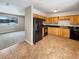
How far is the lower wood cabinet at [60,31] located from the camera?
6.12 metres

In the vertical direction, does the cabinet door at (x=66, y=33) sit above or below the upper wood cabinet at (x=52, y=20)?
below

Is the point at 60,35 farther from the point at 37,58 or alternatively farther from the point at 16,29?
the point at 16,29

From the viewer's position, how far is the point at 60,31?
21.7ft

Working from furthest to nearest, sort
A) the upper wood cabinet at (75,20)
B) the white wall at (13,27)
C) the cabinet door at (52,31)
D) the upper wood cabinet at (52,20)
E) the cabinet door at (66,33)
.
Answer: the upper wood cabinet at (52,20) < the white wall at (13,27) < the cabinet door at (52,31) < the cabinet door at (66,33) < the upper wood cabinet at (75,20)

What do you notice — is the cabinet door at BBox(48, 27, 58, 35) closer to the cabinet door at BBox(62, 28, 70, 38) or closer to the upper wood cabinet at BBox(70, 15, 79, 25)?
the cabinet door at BBox(62, 28, 70, 38)

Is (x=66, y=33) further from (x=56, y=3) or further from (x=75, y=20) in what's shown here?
(x=56, y=3)

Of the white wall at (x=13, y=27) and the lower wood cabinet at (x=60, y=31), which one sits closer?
the lower wood cabinet at (x=60, y=31)

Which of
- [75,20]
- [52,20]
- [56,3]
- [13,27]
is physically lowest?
[13,27]

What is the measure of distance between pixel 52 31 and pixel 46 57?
4770mm

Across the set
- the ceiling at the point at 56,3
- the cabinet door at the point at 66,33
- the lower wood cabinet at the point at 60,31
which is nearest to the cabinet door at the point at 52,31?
the lower wood cabinet at the point at 60,31

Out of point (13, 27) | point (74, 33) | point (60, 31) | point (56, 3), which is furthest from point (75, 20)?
point (13, 27)

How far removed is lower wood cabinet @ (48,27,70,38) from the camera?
6118 mm

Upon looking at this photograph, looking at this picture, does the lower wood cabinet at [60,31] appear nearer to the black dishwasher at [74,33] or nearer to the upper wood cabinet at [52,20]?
the black dishwasher at [74,33]

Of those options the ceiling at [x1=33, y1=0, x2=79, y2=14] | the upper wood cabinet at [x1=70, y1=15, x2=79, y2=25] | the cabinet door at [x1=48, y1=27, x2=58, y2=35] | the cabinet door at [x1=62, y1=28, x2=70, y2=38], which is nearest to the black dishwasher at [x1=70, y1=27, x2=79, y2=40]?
the cabinet door at [x1=62, y1=28, x2=70, y2=38]
